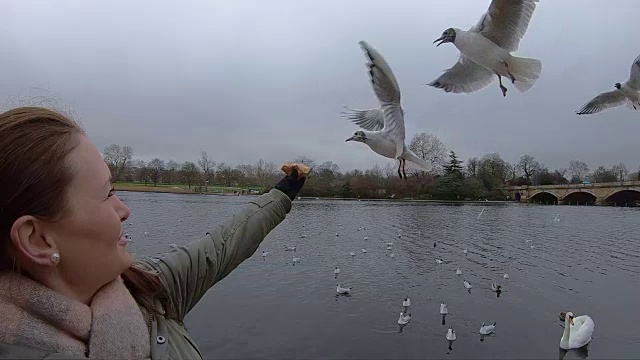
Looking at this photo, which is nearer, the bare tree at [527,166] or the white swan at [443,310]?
the white swan at [443,310]

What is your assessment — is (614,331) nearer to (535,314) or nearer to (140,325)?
(535,314)

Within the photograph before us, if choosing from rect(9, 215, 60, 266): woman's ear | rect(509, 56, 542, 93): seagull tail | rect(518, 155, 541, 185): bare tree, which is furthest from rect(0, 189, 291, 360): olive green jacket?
rect(518, 155, 541, 185): bare tree

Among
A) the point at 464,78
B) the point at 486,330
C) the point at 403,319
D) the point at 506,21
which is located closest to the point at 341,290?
the point at 403,319

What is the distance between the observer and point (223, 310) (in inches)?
456

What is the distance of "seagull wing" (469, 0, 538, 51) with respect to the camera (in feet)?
8.82

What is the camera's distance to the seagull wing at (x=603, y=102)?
418 centimetres

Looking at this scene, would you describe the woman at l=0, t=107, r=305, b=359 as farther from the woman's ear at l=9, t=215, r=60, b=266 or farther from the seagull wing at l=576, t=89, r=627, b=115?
the seagull wing at l=576, t=89, r=627, b=115

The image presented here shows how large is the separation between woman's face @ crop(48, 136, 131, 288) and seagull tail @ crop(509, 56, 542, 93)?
7.83 feet

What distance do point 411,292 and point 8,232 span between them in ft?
44.8

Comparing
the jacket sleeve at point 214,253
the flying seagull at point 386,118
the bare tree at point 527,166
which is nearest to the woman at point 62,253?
the jacket sleeve at point 214,253

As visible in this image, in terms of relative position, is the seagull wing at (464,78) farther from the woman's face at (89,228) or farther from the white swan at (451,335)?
the white swan at (451,335)

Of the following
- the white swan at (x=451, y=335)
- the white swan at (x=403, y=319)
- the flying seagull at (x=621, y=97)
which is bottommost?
the white swan at (x=451, y=335)

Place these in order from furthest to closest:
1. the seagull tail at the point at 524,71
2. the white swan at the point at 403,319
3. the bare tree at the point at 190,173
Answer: the bare tree at the point at 190,173 → the white swan at the point at 403,319 → the seagull tail at the point at 524,71

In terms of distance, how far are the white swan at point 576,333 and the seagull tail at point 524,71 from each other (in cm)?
923
